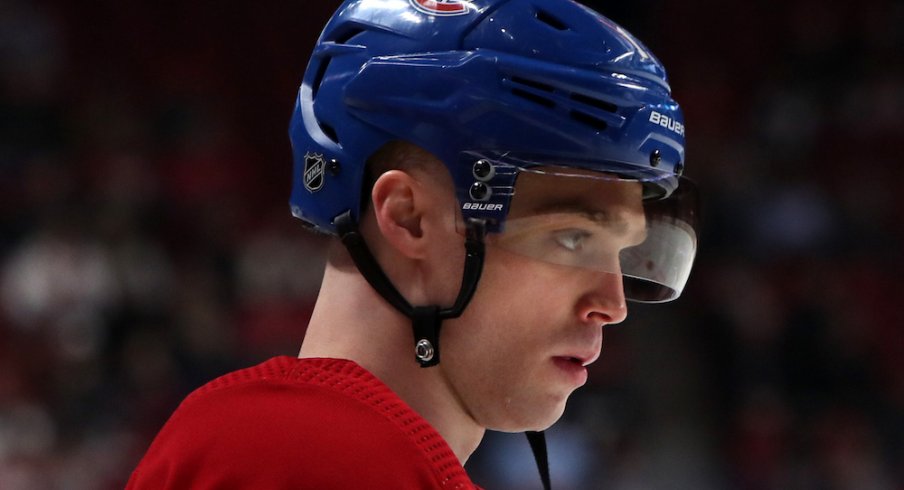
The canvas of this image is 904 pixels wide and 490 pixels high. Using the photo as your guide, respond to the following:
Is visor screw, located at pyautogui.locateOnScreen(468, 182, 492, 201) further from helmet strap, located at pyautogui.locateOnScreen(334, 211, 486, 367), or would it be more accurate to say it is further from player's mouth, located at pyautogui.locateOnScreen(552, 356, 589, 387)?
player's mouth, located at pyautogui.locateOnScreen(552, 356, 589, 387)

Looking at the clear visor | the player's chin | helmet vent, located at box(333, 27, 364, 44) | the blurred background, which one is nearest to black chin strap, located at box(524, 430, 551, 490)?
the player's chin

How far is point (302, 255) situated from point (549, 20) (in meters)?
6.31

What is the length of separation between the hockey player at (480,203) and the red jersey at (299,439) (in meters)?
0.03

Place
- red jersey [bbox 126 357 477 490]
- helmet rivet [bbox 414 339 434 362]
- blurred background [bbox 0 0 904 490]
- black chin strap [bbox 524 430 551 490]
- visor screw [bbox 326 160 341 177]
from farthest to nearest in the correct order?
blurred background [bbox 0 0 904 490] → black chin strap [bbox 524 430 551 490] → visor screw [bbox 326 160 341 177] → helmet rivet [bbox 414 339 434 362] → red jersey [bbox 126 357 477 490]

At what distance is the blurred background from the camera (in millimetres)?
7109

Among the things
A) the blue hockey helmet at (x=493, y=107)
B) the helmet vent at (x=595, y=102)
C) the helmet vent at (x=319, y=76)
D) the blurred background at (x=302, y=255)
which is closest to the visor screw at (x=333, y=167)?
the blue hockey helmet at (x=493, y=107)

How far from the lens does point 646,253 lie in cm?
182

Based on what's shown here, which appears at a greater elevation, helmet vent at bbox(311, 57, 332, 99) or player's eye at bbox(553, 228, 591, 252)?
helmet vent at bbox(311, 57, 332, 99)

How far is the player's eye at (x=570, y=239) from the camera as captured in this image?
1.70m

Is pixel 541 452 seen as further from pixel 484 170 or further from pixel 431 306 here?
pixel 484 170

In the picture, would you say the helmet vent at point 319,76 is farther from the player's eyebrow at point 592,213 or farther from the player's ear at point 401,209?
the player's eyebrow at point 592,213

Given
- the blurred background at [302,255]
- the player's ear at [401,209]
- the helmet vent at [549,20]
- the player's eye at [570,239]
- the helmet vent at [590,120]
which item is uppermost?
the helmet vent at [549,20]

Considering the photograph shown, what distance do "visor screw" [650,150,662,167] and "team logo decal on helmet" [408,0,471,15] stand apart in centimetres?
34

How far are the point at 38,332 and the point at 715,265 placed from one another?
4389mm
